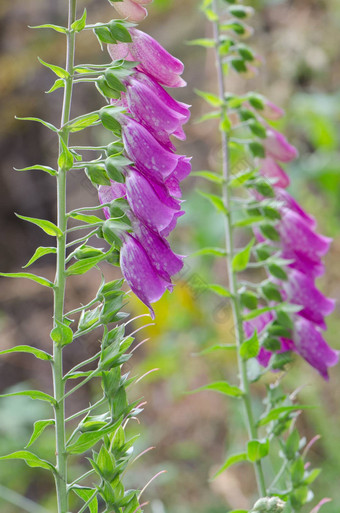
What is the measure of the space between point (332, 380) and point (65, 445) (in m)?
1.66

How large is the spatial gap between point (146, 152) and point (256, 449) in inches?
14.6

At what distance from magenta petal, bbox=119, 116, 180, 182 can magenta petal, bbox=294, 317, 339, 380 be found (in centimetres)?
36

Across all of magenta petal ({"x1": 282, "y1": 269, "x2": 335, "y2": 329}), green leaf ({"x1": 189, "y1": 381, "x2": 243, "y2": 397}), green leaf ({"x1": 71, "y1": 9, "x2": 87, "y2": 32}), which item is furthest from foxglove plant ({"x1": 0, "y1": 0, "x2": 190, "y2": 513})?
magenta petal ({"x1": 282, "y1": 269, "x2": 335, "y2": 329})

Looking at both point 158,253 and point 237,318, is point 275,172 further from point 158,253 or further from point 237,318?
point 158,253

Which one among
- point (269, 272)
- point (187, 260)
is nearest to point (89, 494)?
point (269, 272)

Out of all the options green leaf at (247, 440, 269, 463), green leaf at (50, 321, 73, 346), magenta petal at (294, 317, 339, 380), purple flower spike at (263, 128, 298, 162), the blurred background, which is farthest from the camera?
the blurred background

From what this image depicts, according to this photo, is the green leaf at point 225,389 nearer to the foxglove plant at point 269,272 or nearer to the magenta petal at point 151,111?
the foxglove plant at point 269,272

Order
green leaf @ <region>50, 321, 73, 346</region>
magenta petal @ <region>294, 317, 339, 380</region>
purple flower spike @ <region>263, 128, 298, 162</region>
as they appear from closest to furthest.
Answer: green leaf @ <region>50, 321, 73, 346</region> < magenta petal @ <region>294, 317, 339, 380</region> < purple flower spike @ <region>263, 128, 298, 162</region>

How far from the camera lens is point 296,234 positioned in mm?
940

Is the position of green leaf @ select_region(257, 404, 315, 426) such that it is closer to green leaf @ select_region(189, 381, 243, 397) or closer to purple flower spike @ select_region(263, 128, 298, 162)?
green leaf @ select_region(189, 381, 243, 397)

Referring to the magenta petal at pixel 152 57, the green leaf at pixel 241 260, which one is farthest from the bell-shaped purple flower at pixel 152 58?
the green leaf at pixel 241 260

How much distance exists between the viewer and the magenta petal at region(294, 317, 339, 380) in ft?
2.98

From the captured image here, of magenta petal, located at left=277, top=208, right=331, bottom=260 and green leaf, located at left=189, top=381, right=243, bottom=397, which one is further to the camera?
magenta petal, located at left=277, top=208, right=331, bottom=260

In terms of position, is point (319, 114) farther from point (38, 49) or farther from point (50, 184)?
point (50, 184)
